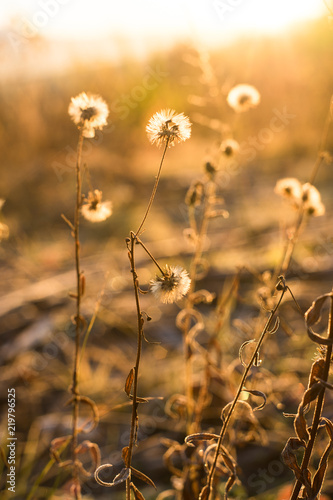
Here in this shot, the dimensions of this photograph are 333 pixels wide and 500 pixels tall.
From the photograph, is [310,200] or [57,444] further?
[310,200]

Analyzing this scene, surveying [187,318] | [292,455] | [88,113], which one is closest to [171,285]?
[292,455]

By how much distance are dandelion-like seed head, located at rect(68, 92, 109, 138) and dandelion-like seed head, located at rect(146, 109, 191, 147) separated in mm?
224

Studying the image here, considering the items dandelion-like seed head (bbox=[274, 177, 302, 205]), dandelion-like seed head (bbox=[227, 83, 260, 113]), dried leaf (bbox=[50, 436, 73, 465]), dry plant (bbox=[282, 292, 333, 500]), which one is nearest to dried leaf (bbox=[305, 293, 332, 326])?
dry plant (bbox=[282, 292, 333, 500])

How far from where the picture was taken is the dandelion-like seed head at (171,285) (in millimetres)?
1010

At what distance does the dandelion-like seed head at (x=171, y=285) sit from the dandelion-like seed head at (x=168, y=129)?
0.31 m

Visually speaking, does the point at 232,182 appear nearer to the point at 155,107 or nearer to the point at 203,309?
the point at 155,107

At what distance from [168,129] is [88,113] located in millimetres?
333

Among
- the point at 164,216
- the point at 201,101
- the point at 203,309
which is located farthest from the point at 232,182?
the point at 201,101

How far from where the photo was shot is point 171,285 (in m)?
1.03

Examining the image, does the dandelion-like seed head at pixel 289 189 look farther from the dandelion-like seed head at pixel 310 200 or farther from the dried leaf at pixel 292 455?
the dried leaf at pixel 292 455

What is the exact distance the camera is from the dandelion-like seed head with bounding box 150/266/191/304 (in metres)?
1.01

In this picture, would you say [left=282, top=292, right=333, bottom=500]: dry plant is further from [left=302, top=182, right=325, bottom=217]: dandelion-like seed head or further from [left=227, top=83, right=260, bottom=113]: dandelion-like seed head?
[left=227, top=83, right=260, bottom=113]: dandelion-like seed head

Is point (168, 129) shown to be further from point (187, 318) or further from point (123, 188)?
point (123, 188)

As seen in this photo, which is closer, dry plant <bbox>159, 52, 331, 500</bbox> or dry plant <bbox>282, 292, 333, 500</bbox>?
dry plant <bbox>282, 292, 333, 500</bbox>
